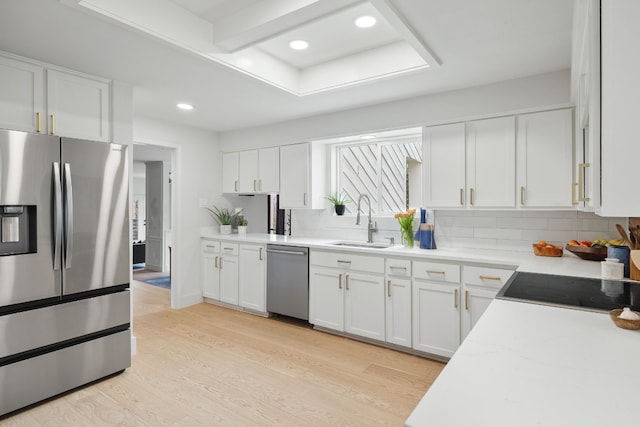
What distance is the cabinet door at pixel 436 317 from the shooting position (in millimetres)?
2812

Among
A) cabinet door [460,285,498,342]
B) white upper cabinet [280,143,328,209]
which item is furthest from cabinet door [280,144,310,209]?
cabinet door [460,285,498,342]

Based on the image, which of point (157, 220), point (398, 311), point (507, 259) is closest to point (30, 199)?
point (398, 311)

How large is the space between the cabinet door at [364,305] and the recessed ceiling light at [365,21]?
2051 mm

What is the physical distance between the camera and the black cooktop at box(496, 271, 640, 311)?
143cm

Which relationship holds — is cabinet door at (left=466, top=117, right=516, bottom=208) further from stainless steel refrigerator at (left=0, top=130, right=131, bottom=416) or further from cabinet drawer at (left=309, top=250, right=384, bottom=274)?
stainless steel refrigerator at (left=0, top=130, right=131, bottom=416)

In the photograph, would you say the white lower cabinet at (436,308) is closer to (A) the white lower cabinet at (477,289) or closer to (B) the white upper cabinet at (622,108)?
(A) the white lower cabinet at (477,289)

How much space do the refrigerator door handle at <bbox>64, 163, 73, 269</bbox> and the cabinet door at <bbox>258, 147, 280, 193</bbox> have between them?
7.74 feet

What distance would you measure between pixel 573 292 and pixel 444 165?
5.75ft

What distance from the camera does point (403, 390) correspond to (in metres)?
2.47

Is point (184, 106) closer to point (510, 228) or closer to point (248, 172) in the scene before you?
point (248, 172)

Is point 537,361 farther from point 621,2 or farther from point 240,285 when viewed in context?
point 240,285

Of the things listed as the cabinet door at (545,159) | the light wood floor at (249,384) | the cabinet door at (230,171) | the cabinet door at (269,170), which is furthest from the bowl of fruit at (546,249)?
the cabinet door at (230,171)

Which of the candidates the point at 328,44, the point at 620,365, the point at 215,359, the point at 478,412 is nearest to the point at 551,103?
the point at 328,44

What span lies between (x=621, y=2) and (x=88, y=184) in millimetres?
2863
